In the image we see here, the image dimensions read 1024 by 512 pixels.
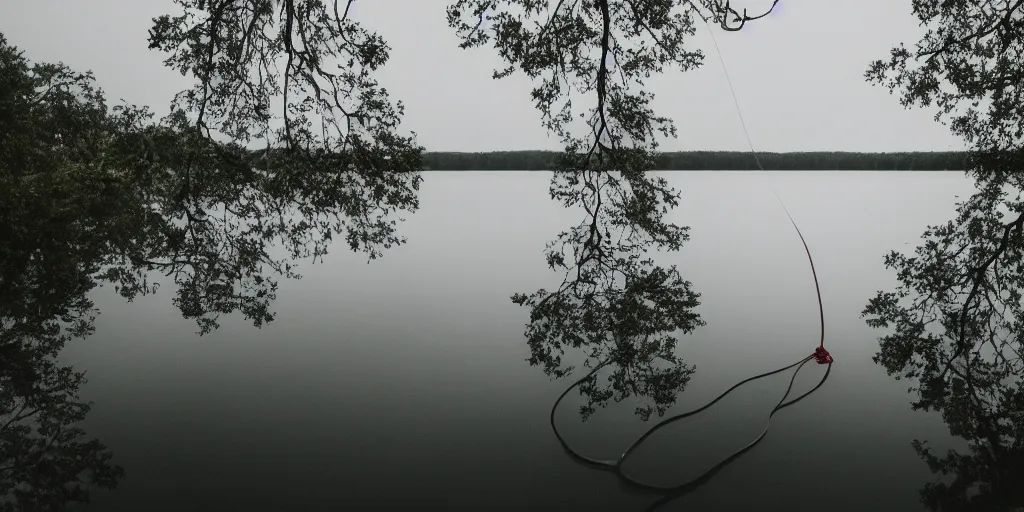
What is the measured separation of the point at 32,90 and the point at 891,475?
10164 mm

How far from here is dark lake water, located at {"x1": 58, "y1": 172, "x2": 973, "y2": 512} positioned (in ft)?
6.73

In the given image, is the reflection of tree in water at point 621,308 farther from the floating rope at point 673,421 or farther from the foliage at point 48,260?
the foliage at point 48,260

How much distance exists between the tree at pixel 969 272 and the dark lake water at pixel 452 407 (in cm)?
17

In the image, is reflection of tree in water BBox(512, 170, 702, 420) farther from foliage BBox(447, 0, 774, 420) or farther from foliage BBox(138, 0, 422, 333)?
foliage BBox(138, 0, 422, 333)

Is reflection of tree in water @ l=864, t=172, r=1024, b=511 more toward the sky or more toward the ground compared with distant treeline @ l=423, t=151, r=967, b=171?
more toward the ground

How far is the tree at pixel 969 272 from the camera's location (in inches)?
107

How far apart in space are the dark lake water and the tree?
17 cm

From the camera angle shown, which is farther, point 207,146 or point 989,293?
point 207,146

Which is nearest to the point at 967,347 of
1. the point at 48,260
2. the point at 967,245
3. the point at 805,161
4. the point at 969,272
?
the point at 969,272

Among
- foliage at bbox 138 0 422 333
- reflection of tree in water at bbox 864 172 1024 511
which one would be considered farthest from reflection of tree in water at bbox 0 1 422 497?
reflection of tree in water at bbox 864 172 1024 511

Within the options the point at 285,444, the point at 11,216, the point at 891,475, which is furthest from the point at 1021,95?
the point at 11,216

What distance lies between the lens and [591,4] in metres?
5.34

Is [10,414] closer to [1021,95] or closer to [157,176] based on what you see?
[157,176]

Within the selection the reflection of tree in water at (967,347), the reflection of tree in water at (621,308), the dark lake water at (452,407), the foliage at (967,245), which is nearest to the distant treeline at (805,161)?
the foliage at (967,245)
